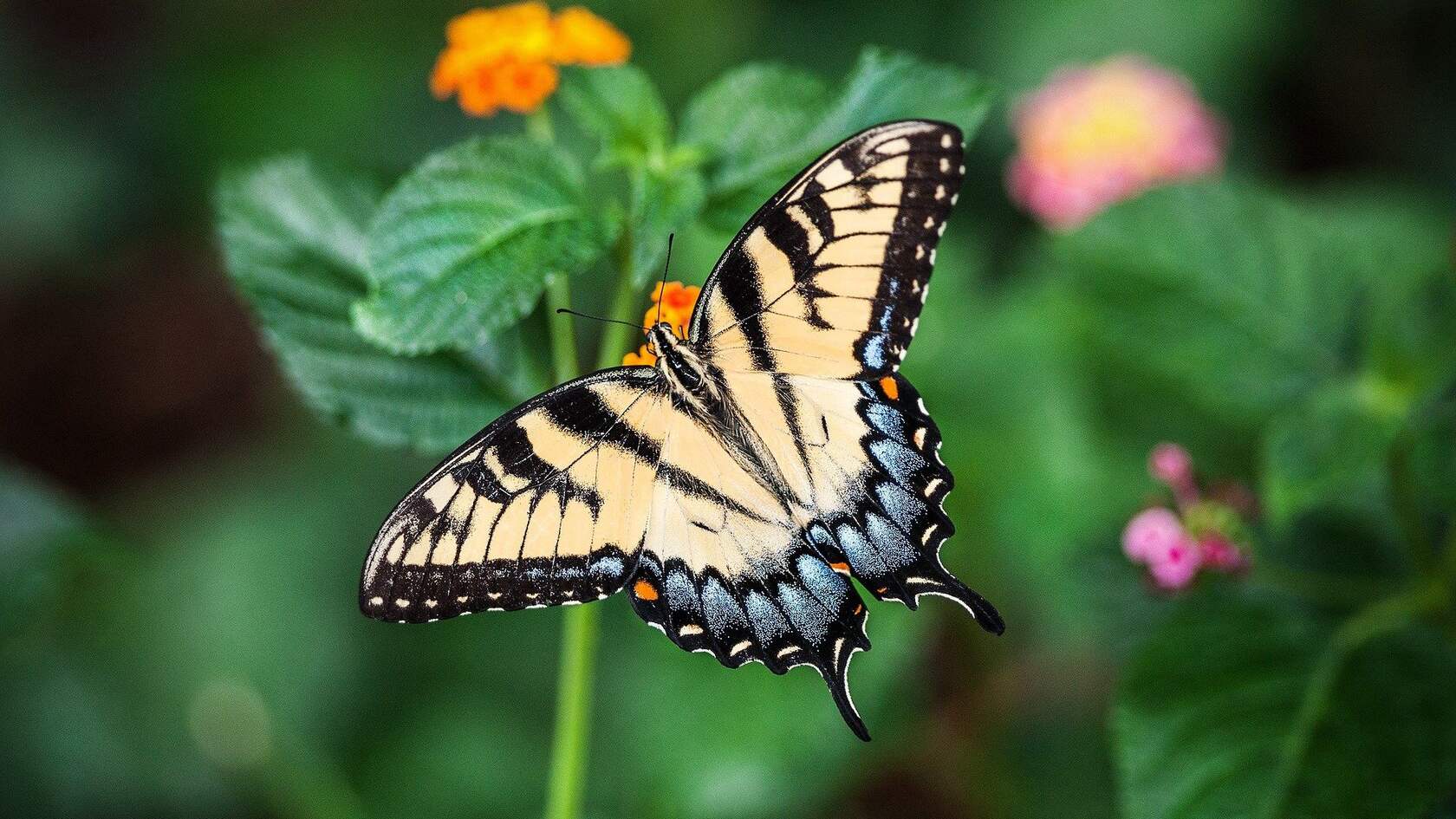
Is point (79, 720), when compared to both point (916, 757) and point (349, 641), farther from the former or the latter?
point (916, 757)

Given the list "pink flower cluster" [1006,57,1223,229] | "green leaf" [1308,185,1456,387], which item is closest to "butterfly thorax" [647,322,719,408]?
"green leaf" [1308,185,1456,387]

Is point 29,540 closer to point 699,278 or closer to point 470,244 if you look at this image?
point 470,244

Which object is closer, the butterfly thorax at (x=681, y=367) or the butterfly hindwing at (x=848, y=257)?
the butterfly hindwing at (x=848, y=257)

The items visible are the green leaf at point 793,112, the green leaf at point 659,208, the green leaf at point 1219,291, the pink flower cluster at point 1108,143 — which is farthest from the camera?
the pink flower cluster at point 1108,143

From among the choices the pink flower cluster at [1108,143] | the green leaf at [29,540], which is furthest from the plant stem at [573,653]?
the pink flower cluster at [1108,143]

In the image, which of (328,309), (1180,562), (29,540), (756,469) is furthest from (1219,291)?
(29,540)

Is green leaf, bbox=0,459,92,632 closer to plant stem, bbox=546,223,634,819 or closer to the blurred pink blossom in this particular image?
plant stem, bbox=546,223,634,819

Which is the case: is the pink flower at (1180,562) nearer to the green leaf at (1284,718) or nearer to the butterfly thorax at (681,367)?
the green leaf at (1284,718)
